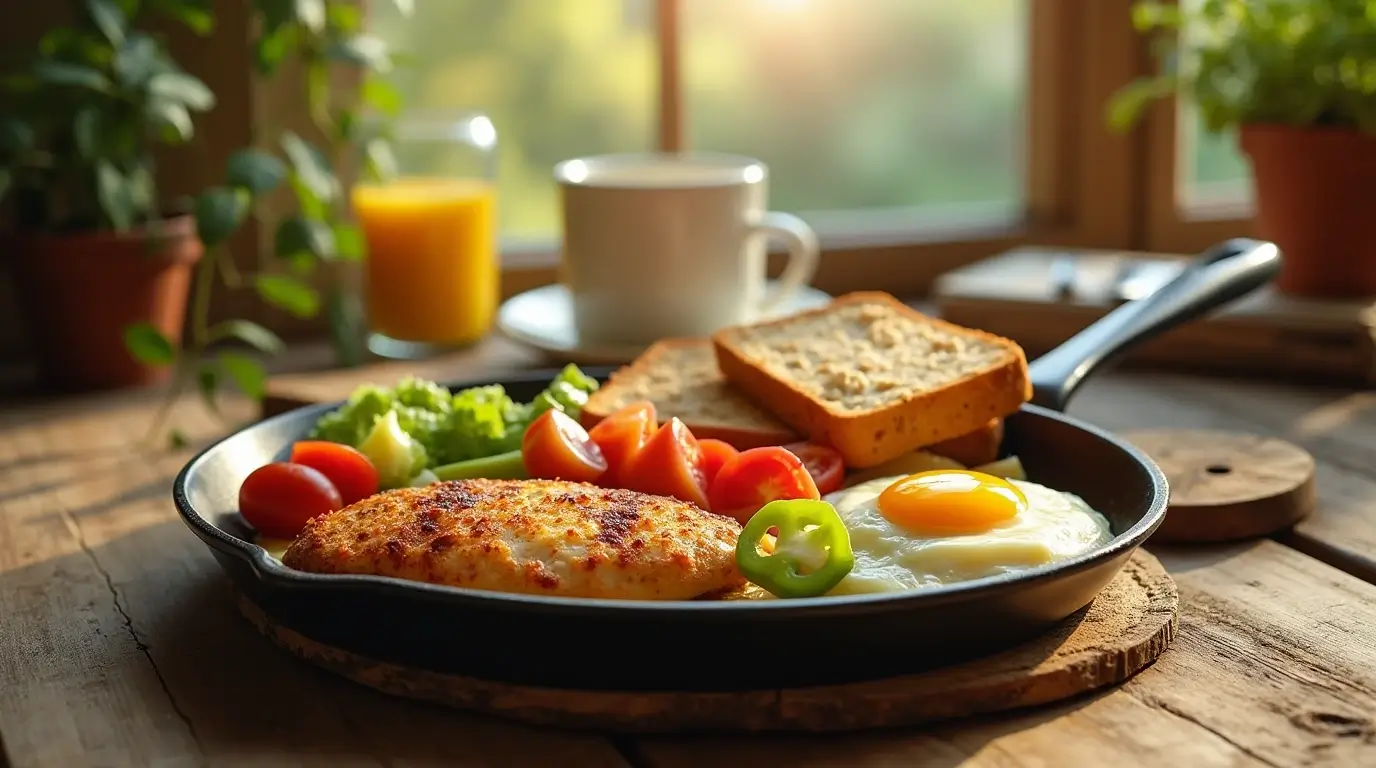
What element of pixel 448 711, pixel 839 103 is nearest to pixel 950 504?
pixel 448 711

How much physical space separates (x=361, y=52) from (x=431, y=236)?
0.36 meters

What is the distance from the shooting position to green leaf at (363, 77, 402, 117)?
2744mm

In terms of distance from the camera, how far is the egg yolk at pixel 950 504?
1490 millimetres

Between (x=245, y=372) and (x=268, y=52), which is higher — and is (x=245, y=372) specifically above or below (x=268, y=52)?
Answer: below

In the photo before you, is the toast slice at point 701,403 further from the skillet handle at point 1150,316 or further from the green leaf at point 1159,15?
the green leaf at point 1159,15

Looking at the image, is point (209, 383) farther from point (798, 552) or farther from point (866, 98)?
point (866, 98)

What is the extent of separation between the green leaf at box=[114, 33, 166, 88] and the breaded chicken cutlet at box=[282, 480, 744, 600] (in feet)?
3.96

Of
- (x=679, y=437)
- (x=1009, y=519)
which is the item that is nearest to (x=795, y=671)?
(x=1009, y=519)

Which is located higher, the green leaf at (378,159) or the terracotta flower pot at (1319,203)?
the green leaf at (378,159)

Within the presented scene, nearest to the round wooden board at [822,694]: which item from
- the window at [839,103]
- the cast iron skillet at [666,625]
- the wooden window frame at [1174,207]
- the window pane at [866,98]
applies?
the cast iron skillet at [666,625]

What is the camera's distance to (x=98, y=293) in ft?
8.55

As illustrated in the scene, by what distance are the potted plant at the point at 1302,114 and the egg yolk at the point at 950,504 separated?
149cm

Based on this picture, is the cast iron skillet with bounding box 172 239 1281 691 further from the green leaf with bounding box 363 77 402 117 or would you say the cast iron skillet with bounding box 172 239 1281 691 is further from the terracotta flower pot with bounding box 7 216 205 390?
the green leaf with bounding box 363 77 402 117

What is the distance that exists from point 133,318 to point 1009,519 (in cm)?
175
